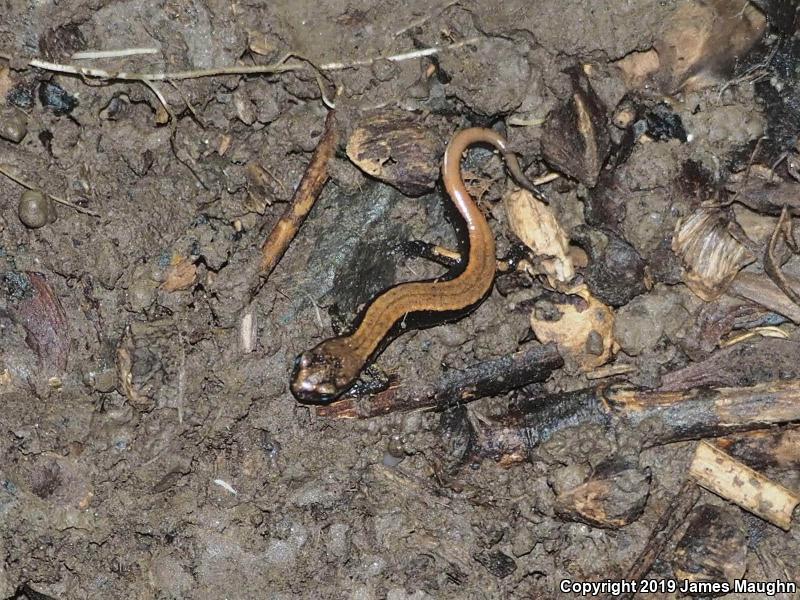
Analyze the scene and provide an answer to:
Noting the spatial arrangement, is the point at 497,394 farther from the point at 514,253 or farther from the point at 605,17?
the point at 605,17

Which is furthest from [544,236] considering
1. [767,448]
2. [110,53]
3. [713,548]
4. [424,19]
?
[110,53]

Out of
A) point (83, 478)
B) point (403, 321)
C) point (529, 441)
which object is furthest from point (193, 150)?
point (529, 441)

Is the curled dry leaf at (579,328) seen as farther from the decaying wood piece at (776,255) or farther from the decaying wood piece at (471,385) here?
the decaying wood piece at (776,255)

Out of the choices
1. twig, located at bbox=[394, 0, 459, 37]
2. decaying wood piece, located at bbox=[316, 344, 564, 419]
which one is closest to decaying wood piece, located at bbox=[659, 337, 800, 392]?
decaying wood piece, located at bbox=[316, 344, 564, 419]

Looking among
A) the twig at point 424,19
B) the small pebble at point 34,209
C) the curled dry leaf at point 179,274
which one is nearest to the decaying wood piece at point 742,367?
the twig at point 424,19

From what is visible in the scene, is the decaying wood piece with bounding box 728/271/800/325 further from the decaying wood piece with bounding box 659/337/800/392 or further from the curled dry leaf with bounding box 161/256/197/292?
the curled dry leaf with bounding box 161/256/197/292

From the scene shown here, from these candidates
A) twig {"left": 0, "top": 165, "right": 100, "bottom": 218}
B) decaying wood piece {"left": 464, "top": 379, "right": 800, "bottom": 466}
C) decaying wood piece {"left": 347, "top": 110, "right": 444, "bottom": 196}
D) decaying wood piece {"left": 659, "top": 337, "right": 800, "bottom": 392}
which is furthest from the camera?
decaying wood piece {"left": 347, "top": 110, "right": 444, "bottom": 196}

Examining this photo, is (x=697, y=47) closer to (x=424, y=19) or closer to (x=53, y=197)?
(x=424, y=19)
